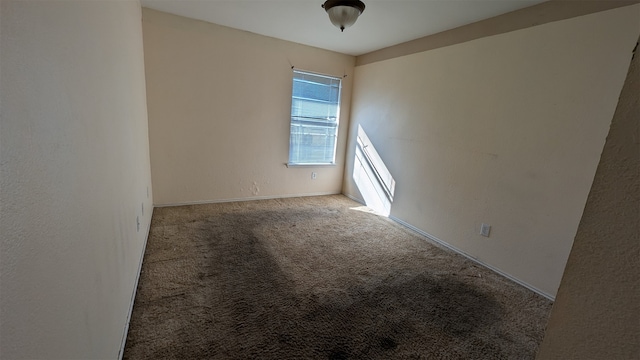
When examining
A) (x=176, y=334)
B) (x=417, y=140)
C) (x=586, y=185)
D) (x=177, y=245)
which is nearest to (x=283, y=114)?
(x=417, y=140)

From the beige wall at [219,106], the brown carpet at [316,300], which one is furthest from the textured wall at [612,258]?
the beige wall at [219,106]

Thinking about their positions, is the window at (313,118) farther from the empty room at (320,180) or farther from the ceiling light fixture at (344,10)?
the ceiling light fixture at (344,10)

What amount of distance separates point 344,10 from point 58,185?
2.33 metres

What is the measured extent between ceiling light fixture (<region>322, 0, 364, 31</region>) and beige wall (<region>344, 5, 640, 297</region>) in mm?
1314

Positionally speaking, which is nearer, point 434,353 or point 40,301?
point 40,301

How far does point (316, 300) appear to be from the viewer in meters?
2.01

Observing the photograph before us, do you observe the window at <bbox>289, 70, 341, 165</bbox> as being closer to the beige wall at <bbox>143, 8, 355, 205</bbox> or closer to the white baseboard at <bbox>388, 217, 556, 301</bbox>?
the beige wall at <bbox>143, 8, 355, 205</bbox>

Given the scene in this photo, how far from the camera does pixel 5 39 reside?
551 millimetres

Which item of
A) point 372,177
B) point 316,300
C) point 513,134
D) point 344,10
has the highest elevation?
point 344,10

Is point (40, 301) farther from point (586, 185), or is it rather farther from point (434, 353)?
point (586, 185)

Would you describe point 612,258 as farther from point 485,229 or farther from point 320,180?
point 320,180

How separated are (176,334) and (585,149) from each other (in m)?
3.10

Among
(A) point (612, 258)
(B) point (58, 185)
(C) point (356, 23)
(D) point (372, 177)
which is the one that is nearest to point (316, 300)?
(B) point (58, 185)

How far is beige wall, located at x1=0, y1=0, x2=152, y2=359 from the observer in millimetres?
555
